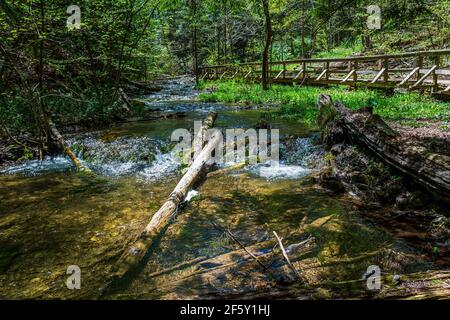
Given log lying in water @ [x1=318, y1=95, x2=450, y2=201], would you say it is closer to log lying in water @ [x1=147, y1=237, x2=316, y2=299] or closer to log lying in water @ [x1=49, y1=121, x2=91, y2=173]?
log lying in water @ [x1=147, y1=237, x2=316, y2=299]

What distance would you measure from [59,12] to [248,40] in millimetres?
29313

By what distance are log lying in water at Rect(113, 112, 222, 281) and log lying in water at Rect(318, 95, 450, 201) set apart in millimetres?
3029

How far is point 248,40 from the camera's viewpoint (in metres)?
36.1

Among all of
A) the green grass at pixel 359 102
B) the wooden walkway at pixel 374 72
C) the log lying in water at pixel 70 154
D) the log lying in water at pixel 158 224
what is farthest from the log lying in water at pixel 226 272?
the wooden walkway at pixel 374 72

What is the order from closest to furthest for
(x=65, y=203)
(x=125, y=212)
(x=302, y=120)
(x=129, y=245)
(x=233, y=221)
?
(x=129, y=245)
(x=233, y=221)
(x=125, y=212)
(x=65, y=203)
(x=302, y=120)

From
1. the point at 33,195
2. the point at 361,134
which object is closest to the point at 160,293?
the point at 33,195

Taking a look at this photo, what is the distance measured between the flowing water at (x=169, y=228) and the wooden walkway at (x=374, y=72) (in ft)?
25.1

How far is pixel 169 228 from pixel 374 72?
17.3 m

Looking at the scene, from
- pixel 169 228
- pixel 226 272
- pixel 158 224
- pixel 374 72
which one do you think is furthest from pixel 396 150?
pixel 374 72

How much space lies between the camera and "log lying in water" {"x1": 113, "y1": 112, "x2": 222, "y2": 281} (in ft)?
12.3

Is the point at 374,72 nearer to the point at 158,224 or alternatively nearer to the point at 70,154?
the point at 70,154

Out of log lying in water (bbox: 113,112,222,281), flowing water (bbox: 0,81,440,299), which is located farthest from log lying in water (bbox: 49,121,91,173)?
log lying in water (bbox: 113,112,222,281)

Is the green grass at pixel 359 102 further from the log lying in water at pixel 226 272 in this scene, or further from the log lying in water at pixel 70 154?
the log lying in water at pixel 226 272
